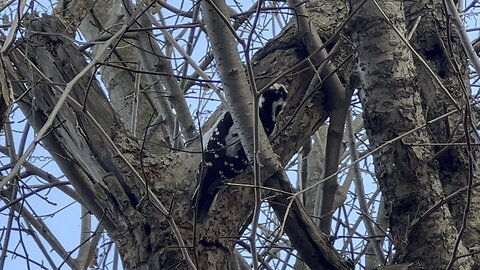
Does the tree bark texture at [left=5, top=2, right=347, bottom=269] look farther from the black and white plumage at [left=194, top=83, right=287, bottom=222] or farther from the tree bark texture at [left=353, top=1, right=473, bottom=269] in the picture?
the tree bark texture at [left=353, top=1, right=473, bottom=269]

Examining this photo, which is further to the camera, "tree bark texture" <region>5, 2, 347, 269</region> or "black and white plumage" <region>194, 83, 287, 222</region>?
"black and white plumage" <region>194, 83, 287, 222</region>

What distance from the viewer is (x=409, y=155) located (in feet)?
7.76

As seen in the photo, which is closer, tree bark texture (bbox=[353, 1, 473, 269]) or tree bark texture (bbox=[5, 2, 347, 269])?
tree bark texture (bbox=[353, 1, 473, 269])

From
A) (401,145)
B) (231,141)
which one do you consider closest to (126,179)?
(231,141)

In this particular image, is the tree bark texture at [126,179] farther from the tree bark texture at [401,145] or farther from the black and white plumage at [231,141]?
the tree bark texture at [401,145]

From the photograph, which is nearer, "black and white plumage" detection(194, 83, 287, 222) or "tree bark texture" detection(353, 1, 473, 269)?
"tree bark texture" detection(353, 1, 473, 269)

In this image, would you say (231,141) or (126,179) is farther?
(231,141)

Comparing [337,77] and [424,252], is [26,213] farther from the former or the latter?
[424,252]

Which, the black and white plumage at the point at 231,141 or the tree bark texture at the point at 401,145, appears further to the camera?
the black and white plumage at the point at 231,141

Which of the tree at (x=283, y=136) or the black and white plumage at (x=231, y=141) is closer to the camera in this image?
the tree at (x=283, y=136)

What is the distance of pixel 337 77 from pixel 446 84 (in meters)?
0.40

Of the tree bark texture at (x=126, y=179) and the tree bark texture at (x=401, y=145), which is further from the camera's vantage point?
the tree bark texture at (x=126, y=179)

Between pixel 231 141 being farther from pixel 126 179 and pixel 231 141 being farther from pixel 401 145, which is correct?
pixel 401 145

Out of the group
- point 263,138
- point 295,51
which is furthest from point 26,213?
point 263,138
